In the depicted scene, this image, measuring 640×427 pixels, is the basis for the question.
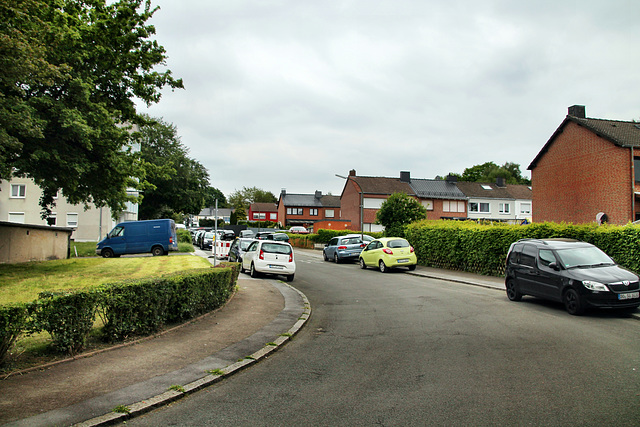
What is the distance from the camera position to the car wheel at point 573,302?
31.6 ft

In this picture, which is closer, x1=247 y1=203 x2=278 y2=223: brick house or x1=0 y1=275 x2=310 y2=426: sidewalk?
x1=0 y1=275 x2=310 y2=426: sidewalk

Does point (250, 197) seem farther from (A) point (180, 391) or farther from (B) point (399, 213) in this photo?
(A) point (180, 391)

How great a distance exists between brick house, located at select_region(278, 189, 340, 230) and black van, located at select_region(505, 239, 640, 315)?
79.7 meters

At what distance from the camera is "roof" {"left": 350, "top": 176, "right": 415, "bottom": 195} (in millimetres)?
64125

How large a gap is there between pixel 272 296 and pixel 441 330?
599 centimetres

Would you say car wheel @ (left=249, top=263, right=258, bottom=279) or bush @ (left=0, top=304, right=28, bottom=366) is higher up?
bush @ (left=0, top=304, right=28, bottom=366)

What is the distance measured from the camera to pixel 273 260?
18.2 m

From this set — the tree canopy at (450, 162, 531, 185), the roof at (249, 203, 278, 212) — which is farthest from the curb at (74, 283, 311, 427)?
the roof at (249, 203, 278, 212)

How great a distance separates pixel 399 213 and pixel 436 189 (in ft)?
138

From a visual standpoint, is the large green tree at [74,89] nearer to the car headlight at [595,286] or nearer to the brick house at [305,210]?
the car headlight at [595,286]

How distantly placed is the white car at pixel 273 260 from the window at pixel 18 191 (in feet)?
108

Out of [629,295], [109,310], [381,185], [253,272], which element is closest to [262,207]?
[381,185]

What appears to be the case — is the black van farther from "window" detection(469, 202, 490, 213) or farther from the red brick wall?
"window" detection(469, 202, 490, 213)

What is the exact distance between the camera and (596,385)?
16.8 ft
